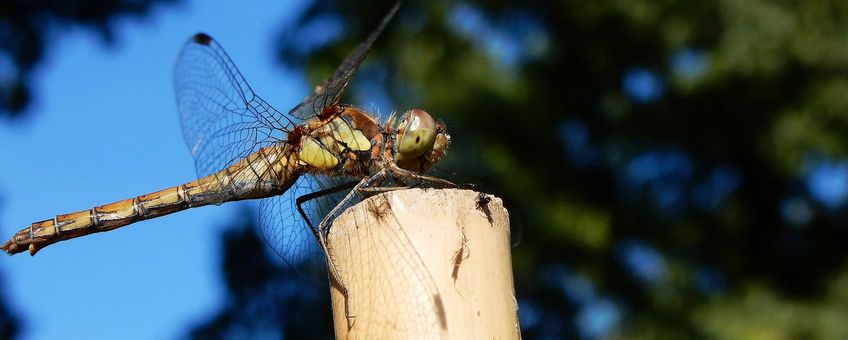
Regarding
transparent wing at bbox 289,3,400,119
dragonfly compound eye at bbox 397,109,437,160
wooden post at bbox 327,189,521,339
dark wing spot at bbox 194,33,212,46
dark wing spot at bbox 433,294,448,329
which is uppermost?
dark wing spot at bbox 194,33,212,46

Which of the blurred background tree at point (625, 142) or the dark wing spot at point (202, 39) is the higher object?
the blurred background tree at point (625, 142)

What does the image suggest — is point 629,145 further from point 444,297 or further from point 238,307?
point 444,297

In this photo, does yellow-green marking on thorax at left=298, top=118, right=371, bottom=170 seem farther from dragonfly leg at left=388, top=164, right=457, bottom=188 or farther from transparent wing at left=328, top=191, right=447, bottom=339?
transparent wing at left=328, top=191, right=447, bottom=339

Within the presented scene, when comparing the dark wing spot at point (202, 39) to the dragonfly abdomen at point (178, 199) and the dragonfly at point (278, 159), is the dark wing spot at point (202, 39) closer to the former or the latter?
the dragonfly at point (278, 159)

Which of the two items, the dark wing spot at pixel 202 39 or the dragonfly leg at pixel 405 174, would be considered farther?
the dark wing spot at pixel 202 39

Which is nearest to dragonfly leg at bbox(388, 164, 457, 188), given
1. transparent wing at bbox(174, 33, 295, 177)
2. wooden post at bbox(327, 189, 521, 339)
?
transparent wing at bbox(174, 33, 295, 177)

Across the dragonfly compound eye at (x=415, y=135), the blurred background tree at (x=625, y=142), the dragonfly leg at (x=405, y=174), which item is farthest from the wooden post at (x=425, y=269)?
the blurred background tree at (x=625, y=142)

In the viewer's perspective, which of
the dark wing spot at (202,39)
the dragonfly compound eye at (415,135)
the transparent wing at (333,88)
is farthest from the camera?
the dark wing spot at (202,39)
